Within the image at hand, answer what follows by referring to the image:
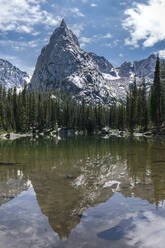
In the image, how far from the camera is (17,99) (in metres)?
83.8

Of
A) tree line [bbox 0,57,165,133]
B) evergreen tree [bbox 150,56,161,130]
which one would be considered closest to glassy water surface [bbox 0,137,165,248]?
evergreen tree [bbox 150,56,161,130]

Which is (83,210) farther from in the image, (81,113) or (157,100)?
(81,113)

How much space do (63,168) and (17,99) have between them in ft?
246

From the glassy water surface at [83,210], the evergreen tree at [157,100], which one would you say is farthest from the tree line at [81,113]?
the glassy water surface at [83,210]

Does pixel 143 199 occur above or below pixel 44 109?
below

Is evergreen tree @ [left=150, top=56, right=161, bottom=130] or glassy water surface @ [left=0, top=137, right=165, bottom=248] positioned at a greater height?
evergreen tree @ [left=150, top=56, right=161, bottom=130]

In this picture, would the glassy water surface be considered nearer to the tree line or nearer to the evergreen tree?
the evergreen tree

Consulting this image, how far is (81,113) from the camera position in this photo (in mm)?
109750

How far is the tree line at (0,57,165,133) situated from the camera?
201 ft

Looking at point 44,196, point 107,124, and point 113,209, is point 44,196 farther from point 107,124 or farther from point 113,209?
point 107,124

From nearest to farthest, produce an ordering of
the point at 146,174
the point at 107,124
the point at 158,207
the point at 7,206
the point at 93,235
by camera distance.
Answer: the point at 93,235
the point at 158,207
the point at 7,206
the point at 146,174
the point at 107,124

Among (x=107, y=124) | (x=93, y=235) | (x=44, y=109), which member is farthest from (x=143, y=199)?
(x=107, y=124)

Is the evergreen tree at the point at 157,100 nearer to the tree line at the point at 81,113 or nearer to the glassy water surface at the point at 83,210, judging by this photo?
the tree line at the point at 81,113

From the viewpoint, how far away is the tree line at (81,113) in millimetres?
61222
